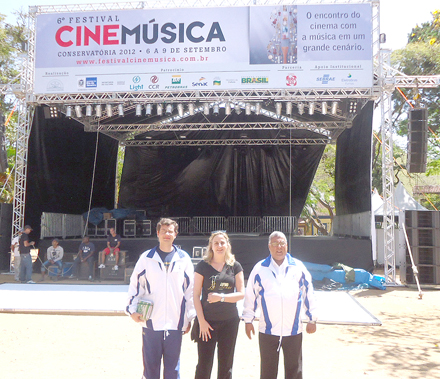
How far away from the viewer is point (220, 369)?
287 centimetres

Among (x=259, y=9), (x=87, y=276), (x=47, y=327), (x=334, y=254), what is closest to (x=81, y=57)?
(x=259, y=9)

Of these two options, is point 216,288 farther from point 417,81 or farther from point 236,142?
point 236,142

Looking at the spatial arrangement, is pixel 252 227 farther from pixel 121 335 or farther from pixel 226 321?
pixel 226 321

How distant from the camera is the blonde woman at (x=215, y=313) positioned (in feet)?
9.34

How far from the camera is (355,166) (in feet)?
38.3

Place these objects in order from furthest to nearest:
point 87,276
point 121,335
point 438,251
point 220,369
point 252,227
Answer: point 252,227 → point 87,276 → point 438,251 → point 121,335 → point 220,369

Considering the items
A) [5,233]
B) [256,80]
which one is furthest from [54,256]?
[256,80]

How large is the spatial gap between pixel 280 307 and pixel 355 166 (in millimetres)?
9458

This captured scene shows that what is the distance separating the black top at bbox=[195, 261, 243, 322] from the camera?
2.86 meters

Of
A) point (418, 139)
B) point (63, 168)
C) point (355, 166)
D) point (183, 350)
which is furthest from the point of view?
point (63, 168)

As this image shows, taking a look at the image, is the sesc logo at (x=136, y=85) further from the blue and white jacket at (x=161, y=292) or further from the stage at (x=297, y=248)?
the blue and white jacket at (x=161, y=292)

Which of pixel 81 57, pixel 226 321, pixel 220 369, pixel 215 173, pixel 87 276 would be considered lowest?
pixel 87 276

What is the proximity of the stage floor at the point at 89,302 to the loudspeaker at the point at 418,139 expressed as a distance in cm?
313

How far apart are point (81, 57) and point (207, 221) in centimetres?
732
